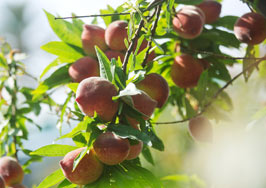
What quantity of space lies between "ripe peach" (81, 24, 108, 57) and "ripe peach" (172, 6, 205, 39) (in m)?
0.19

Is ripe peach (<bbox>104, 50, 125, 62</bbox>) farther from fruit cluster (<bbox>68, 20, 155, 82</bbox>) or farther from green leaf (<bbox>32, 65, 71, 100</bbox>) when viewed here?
green leaf (<bbox>32, 65, 71, 100</bbox>)

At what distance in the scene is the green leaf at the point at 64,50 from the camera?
1.10 m

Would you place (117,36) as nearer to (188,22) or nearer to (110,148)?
(188,22)

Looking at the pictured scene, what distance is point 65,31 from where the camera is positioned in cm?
111

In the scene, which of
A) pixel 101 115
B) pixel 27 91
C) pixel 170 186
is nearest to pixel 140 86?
pixel 101 115

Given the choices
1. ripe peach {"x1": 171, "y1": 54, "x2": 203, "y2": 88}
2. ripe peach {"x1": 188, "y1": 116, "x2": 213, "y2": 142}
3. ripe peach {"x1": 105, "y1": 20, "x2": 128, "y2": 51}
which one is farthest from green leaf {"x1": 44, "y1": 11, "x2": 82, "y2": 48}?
ripe peach {"x1": 188, "y1": 116, "x2": 213, "y2": 142}

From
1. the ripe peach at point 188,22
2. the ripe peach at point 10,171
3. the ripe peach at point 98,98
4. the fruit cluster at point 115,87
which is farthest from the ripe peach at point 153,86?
the ripe peach at point 10,171

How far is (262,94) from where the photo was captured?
154 cm

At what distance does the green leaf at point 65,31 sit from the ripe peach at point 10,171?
0.36 meters

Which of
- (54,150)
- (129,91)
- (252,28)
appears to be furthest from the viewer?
(252,28)

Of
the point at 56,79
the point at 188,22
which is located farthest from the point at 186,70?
the point at 56,79

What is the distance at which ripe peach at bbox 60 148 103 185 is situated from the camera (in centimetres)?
72

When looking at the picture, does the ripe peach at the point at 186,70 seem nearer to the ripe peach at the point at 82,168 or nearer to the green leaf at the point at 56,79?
the green leaf at the point at 56,79

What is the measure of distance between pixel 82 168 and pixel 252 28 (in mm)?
519
